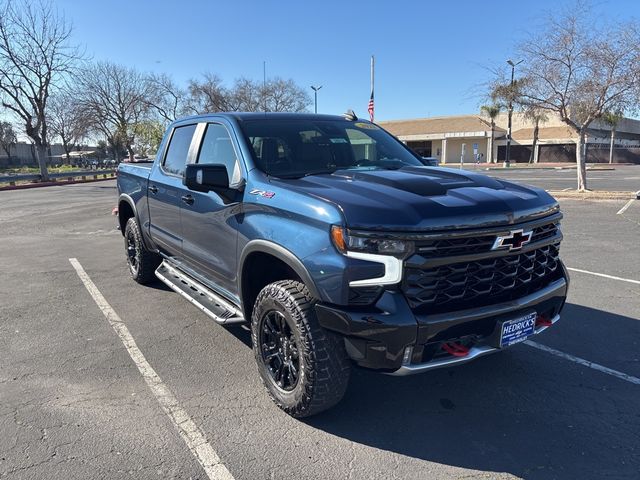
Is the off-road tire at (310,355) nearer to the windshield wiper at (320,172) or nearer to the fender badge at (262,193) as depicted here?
the fender badge at (262,193)

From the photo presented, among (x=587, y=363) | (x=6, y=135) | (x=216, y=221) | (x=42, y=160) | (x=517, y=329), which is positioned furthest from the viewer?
(x=6, y=135)

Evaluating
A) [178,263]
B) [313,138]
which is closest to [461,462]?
[313,138]

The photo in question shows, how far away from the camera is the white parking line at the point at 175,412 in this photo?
2747 millimetres

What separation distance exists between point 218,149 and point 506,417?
2987 mm

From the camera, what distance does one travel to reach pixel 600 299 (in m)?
5.53

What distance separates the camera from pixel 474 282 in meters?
2.86

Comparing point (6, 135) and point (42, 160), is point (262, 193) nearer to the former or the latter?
point (42, 160)

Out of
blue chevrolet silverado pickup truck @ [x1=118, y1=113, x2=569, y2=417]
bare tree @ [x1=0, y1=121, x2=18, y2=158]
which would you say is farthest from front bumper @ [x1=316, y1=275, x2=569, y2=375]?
bare tree @ [x1=0, y1=121, x2=18, y2=158]

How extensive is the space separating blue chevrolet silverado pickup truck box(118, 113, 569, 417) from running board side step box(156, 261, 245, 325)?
2cm

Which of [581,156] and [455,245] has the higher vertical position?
[581,156]

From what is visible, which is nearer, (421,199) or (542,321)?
(421,199)

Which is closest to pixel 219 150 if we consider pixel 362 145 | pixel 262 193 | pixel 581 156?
pixel 262 193

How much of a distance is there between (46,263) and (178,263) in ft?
12.9

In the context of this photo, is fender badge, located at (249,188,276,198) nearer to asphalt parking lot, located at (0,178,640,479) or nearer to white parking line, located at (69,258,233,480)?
asphalt parking lot, located at (0,178,640,479)
